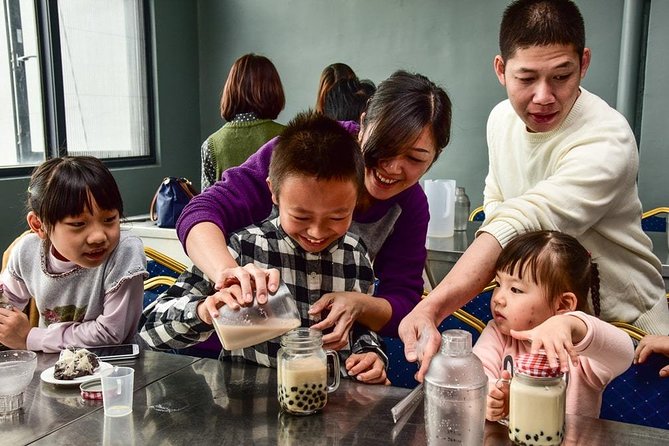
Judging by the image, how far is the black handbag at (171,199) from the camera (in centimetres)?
362

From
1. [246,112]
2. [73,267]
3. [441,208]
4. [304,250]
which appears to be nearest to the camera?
[304,250]

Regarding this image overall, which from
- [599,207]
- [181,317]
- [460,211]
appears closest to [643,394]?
[599,207]

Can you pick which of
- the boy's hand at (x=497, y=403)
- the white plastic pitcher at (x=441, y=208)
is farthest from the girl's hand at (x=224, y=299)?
the white plastic pitcher at (x=441, y=208)

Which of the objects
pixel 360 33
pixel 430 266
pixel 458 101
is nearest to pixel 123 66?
pixel 360 33

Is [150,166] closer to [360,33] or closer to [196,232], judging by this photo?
[360,33]

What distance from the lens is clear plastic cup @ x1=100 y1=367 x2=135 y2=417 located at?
3.72 ft

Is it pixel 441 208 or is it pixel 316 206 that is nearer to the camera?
pixel 316 206

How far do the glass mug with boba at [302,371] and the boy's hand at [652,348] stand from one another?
69cm

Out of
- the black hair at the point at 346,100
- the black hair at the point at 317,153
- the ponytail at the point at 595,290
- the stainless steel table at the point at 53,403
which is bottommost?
the stainless steel table at the point at 53,403

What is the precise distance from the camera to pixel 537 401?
3.13 feet

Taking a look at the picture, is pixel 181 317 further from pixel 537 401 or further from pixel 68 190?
pixel 537 401

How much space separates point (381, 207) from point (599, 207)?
1.79ft

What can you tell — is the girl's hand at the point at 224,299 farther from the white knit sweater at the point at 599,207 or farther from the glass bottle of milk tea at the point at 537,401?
the white knit sweater at the point at 599,207

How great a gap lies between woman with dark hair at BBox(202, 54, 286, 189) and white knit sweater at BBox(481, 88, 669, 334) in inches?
72.4
